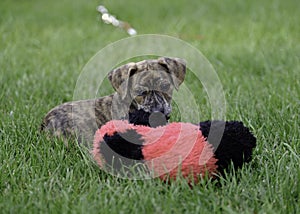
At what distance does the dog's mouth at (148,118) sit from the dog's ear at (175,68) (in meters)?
0.45

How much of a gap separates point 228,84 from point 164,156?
2.88m

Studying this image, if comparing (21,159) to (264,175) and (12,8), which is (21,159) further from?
(12,8)

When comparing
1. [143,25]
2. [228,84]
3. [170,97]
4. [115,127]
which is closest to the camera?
[115,127]

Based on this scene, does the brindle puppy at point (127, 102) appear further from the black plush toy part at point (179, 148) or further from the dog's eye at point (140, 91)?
the black plush toy part at point (179, 148)

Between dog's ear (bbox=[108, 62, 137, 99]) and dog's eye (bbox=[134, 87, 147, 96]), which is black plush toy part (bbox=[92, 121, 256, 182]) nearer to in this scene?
dog's eye (bbox=[134, 87, 147, 96])

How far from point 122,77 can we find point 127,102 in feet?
0.71

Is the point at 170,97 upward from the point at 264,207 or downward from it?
upward

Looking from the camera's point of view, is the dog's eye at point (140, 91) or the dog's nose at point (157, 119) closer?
the dog's nose at point (157, 119)

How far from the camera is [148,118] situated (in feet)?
14.2

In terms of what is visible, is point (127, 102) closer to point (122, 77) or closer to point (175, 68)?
point (122, 77)

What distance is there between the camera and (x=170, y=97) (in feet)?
15.4

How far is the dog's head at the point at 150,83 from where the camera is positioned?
4.48m

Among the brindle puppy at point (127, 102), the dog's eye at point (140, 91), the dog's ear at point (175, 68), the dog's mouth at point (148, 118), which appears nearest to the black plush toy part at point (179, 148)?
the dog's mouth at point (148, 118)

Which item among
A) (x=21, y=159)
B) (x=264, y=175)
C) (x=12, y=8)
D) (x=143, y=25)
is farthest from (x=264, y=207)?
(x=12, y=8)
